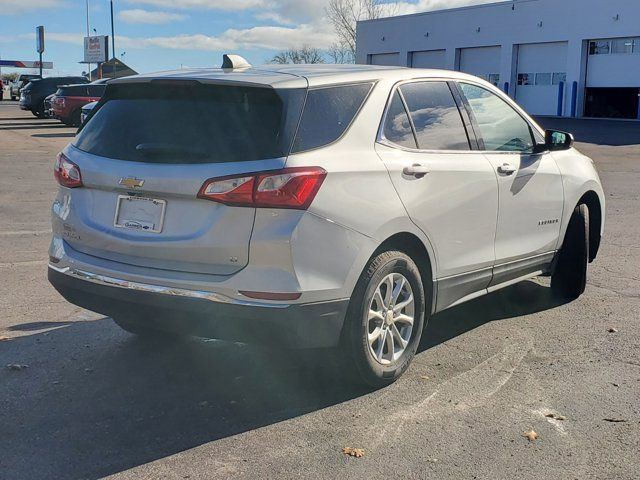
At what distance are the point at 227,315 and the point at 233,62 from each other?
1.83m

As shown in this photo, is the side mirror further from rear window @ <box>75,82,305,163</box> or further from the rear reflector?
the rear reflector

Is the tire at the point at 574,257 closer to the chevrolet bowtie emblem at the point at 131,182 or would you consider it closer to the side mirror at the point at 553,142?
the side mirror at the point at 553,142

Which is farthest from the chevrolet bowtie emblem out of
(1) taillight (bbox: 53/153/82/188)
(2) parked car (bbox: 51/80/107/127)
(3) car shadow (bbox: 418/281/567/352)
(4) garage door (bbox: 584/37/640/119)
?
(4) garage door (bbox: 584/37/640/119)

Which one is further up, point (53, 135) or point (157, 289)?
point (53, 135)

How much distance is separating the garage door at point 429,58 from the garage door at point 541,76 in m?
7.23

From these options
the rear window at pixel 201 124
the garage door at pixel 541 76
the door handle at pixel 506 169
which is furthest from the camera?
the garage door at pixel 541 76

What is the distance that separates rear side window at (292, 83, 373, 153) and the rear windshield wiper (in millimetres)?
508

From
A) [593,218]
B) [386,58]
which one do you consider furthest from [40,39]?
[593,218]

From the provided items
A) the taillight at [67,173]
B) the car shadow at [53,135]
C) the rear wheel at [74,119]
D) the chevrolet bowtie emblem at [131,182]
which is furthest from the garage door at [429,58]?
the chevrolet bowtie emblem at [131,182]

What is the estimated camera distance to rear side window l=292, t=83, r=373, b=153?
3.94 m

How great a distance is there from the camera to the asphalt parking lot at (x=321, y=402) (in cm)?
354

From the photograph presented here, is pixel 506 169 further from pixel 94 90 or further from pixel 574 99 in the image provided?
pixel 574 99

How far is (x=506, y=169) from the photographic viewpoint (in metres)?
5.33

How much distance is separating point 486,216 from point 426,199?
77 centimetres
